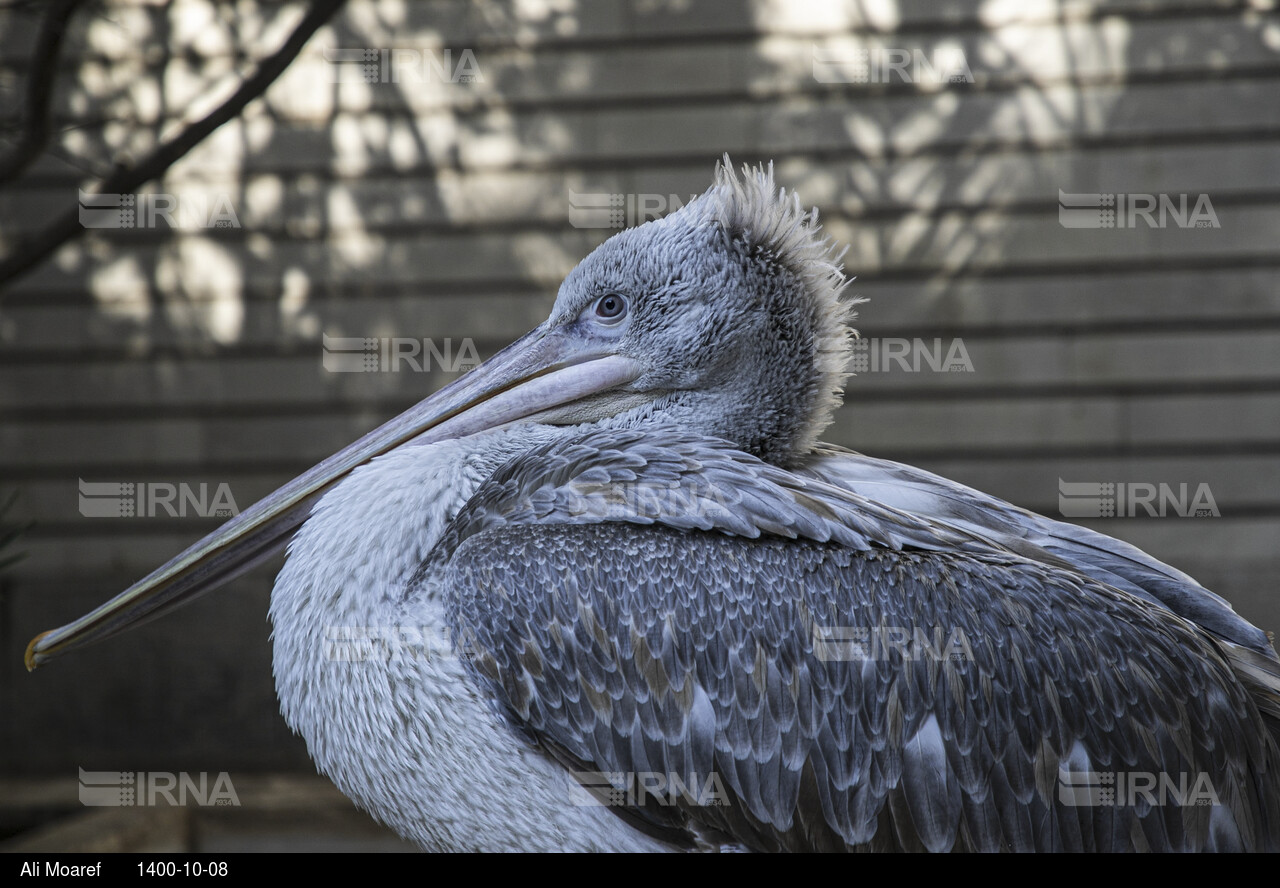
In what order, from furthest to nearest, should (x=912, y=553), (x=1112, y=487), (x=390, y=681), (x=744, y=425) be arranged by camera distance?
(x=1112, y=487) < (x=744, y=425) < (x=912, y=553) < (x=390, y=681)

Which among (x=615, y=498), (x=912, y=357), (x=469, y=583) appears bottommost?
(x=469, y=583)

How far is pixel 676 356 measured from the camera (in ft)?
7.08

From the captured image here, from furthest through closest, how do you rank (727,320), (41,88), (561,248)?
(561,248) → (41,88) → (727,320)

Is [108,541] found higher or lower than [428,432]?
lower

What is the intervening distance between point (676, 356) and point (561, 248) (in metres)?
4.15

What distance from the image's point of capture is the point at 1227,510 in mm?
5980

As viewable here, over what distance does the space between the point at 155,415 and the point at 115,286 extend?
0.89 meters

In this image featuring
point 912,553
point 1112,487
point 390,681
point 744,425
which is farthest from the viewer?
point 1112,487

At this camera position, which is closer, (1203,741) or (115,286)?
(1203,741)

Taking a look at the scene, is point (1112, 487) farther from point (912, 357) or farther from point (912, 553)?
point (912, 553)

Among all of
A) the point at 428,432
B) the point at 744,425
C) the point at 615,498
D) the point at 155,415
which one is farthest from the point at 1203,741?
the point at 155,415
